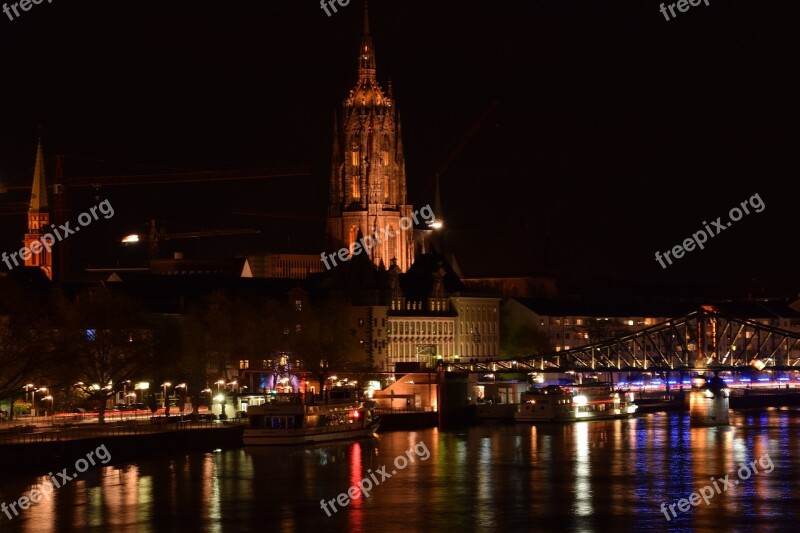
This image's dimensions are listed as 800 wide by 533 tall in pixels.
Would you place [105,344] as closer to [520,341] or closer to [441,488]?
[441,488]

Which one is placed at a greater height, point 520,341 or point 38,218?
point 38,218

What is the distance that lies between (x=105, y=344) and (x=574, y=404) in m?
35.4

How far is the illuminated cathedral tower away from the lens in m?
184

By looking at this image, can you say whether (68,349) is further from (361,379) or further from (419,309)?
(419,309)

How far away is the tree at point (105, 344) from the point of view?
342ft

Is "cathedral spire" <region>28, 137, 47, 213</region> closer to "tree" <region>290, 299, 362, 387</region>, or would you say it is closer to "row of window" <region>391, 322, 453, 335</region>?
"row of window" <region>391, 322, 453, 335</region>

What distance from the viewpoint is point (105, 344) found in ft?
349

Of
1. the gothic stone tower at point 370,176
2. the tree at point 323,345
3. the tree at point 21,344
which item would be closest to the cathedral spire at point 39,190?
the gothic stone tower at point 370,176

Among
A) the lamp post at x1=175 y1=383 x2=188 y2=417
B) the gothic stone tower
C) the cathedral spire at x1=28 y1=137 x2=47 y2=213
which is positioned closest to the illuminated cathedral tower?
the cathedral spire at x1=28 y1=137 x2=47 y2=213

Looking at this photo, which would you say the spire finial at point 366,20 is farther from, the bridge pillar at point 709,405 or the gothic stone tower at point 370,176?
the bridge pillar at point 709,405

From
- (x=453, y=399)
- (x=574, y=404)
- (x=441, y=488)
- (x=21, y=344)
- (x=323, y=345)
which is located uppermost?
(x=323, y=345)

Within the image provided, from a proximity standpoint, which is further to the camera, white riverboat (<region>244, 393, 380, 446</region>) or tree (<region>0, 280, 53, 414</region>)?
white riverboat (<region>244, 393, 380, 446</region>)

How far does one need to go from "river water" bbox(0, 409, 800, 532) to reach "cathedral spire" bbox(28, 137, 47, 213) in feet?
296

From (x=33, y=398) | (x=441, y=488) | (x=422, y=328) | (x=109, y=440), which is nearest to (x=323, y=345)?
(x=33, y=398)
